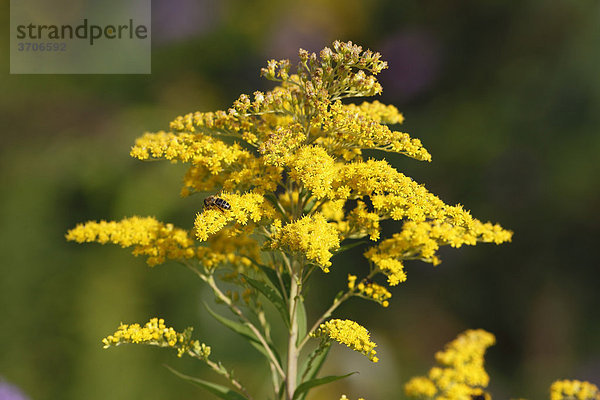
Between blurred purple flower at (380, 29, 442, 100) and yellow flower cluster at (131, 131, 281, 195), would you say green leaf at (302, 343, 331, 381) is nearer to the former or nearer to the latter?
yellow flower cluster at (131, 131, 281, 195)

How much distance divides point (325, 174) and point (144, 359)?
3.52 m

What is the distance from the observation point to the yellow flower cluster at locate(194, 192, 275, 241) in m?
1.17

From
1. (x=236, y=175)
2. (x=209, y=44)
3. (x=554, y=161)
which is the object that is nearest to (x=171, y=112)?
(x=209, y=44)

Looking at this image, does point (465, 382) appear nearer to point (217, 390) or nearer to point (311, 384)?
point (311, 384)

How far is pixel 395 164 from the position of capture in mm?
4535

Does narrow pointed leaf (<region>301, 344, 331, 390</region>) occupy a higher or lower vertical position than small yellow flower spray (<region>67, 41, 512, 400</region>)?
lower

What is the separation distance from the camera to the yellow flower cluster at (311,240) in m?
1.09

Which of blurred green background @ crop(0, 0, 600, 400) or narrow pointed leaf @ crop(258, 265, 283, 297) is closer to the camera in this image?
narrow pointed leaf @ crop(258, 265, 283, 297)

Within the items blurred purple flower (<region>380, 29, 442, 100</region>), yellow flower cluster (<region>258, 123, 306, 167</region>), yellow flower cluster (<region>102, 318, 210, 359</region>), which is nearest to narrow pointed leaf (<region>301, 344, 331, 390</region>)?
yellow flower cluster (<region>102, 318, 210, 359</region>)

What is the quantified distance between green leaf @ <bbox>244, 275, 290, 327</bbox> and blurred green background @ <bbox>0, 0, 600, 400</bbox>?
109 inches

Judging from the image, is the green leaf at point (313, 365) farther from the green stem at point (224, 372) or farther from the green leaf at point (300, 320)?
the green stem at point (224, 372)

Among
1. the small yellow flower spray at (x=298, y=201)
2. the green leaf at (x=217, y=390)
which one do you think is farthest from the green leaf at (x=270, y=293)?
the green leaf at (x=217, y=390)

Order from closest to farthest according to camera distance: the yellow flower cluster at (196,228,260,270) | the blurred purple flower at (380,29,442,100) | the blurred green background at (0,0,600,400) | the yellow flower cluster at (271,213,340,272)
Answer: the yellow flower cluster at (271,213,340,272) < the yellow flower cluster at (196,228,260,270) < the blurred green background at (0,0,600,400) < the blurred purple flower at (380,29,442,100)

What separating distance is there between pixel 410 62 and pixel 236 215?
436cm
